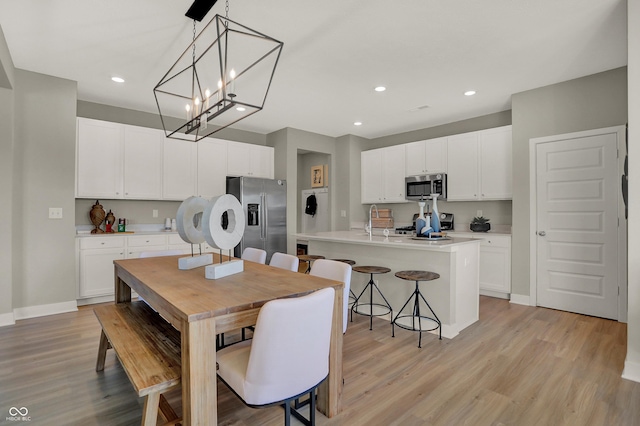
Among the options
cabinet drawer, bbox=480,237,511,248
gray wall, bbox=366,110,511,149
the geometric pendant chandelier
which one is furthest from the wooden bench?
gray wall, bbox=366,110,511,149

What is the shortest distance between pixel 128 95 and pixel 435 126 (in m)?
4.60

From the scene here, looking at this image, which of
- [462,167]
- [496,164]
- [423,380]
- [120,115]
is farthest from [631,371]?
[120,115]

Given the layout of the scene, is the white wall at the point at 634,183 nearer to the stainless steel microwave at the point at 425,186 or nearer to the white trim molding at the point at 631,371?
the white trim molding at the point at 631,371

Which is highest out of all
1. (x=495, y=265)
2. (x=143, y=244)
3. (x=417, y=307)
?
(x=143, y=244)

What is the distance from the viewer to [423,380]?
7.29 feet

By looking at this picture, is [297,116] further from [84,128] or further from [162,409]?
[162,409]

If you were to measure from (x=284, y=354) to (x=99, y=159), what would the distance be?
409 centimetres

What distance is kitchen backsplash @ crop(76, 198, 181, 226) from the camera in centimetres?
434

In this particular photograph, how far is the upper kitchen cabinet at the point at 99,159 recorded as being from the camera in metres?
4.03

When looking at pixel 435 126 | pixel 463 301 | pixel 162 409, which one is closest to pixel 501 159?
pixel 435 126

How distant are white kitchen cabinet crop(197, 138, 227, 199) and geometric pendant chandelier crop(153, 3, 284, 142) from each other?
0.67 metres

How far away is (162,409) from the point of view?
167 cm

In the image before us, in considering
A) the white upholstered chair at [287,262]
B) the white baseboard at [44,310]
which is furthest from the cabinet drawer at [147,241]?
the white upholstered chair at [287,262]

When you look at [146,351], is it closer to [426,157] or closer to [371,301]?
[371,301]
